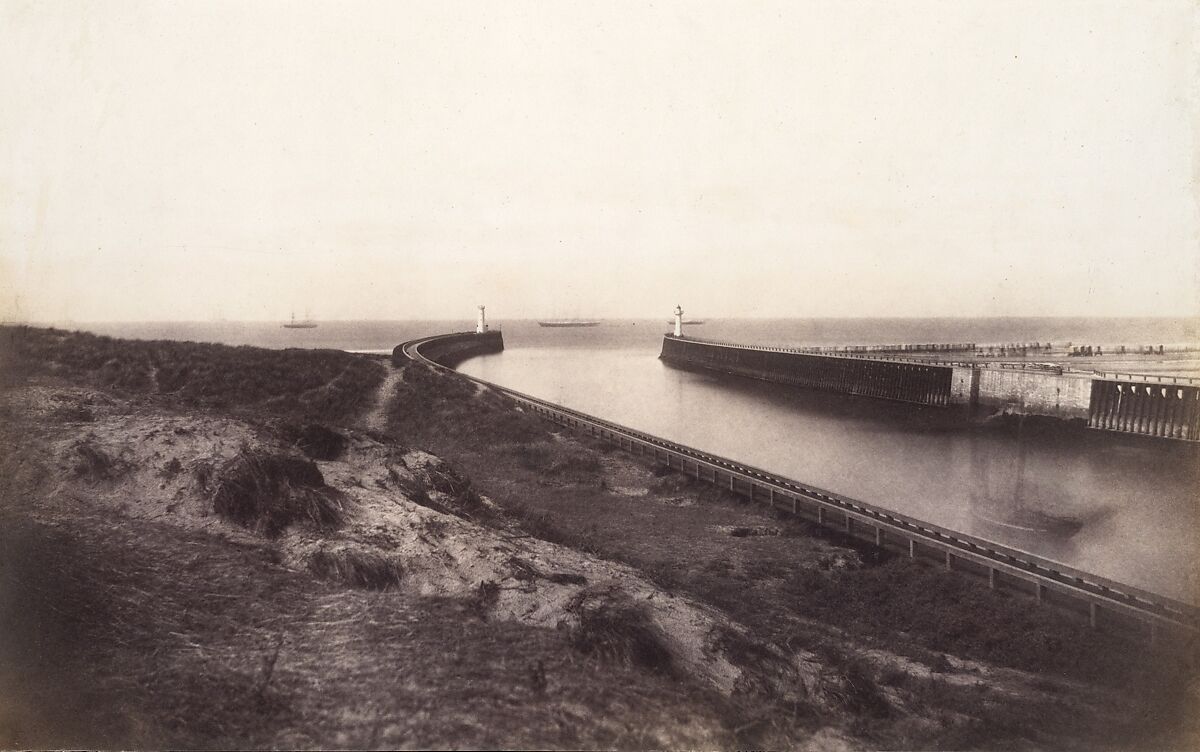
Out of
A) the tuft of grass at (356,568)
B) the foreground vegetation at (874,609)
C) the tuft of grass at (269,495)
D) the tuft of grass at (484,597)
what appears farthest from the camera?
the tuft of grass at (269,495)

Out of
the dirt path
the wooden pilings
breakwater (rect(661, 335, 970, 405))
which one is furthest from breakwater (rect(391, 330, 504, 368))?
the wooden pilings

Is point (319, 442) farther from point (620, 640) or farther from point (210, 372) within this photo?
point (210, 372)

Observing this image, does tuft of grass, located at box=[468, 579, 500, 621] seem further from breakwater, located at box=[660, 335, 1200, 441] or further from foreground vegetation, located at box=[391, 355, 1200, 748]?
breakwater, located at box=[660, 335, 1200, 441]

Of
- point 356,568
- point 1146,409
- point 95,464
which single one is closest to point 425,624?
point 356,568

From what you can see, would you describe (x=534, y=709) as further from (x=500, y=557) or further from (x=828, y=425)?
(x=828, y=425)

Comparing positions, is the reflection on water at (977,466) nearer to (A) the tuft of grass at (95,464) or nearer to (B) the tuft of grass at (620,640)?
(B) the tuft of grass at (620,640)

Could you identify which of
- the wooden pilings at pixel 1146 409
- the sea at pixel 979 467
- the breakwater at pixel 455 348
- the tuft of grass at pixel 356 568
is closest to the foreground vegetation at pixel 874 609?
the sea at pixel 979 467

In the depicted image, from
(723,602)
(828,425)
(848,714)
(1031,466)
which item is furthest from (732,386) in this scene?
(848,714)
